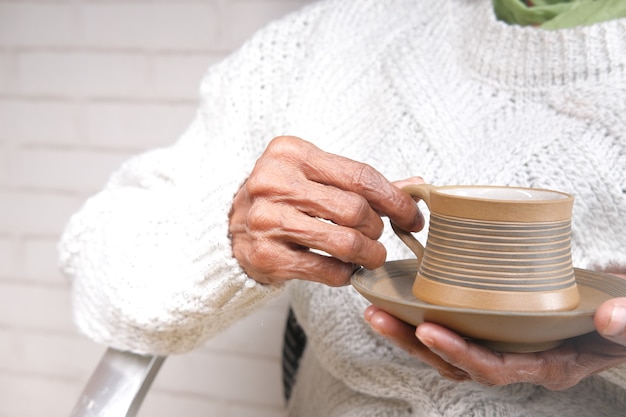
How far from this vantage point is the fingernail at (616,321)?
0.46m

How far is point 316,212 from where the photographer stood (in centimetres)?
58

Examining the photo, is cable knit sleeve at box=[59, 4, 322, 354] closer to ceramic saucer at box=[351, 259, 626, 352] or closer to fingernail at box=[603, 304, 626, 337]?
ceramic saucer at box=[351, 259, 626, 352]

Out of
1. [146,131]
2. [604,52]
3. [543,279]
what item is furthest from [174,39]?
[543,279]

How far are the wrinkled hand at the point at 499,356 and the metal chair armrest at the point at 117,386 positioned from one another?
0.38 metres

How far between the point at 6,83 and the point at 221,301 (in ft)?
3.14

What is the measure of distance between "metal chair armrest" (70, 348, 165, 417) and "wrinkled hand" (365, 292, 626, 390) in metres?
0.38

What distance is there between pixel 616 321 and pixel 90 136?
114 cm

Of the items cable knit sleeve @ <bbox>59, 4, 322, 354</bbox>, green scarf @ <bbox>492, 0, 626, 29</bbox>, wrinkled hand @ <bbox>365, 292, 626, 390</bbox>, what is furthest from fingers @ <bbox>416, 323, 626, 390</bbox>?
green scarf @ <bbox>492, 0, 626, 29</bbox>

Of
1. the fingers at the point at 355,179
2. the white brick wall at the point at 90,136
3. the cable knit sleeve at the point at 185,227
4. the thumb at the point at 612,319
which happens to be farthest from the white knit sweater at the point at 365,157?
the white brick wall at the point at 90,136

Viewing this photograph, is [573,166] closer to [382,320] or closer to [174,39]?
[382,320]

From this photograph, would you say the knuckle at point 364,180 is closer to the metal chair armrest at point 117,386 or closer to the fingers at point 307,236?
the fingers at point 307,236

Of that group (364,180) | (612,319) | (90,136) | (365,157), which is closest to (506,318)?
(612,319)

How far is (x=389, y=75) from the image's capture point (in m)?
0.84

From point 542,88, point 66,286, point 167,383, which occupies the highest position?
point 542,88
